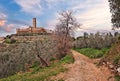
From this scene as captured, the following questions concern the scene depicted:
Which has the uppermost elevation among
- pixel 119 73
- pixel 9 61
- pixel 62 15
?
pixel 62 15

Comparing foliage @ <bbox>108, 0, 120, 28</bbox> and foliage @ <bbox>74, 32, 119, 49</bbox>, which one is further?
foliage @ <bbox>74, 32, 119, 49</bbox>

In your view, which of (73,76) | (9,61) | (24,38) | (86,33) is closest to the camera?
(73,76)

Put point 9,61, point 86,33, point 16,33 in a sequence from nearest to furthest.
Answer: point 9,61 → point 86,33 → point 16,33

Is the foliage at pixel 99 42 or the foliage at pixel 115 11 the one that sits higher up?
the foliage at pixel 115 11

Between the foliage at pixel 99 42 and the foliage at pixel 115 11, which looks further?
the foliage at pixel 99 42

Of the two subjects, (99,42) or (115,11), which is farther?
(99,42)

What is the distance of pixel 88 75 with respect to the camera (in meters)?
26.1

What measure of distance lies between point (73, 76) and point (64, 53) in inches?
999

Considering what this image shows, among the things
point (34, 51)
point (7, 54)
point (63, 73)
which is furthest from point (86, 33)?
point (63, 73)

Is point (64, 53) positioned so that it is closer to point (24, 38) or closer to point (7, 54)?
point (7, 54)

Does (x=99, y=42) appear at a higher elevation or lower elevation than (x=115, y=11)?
lower

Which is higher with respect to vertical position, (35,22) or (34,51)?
(35,22)

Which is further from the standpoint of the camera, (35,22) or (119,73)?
(35,22)

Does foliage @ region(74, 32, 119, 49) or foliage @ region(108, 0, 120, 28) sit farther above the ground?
foliage @ region(108, 0, 120, 28)
